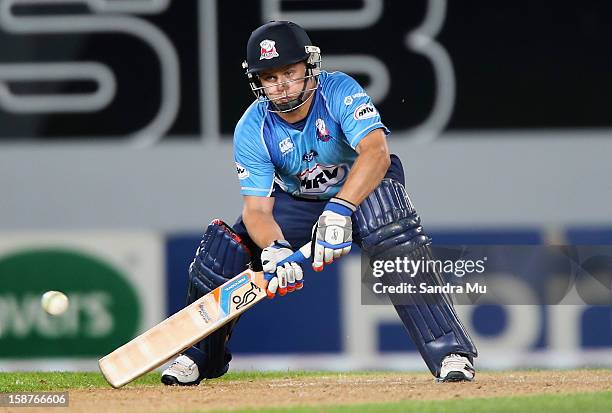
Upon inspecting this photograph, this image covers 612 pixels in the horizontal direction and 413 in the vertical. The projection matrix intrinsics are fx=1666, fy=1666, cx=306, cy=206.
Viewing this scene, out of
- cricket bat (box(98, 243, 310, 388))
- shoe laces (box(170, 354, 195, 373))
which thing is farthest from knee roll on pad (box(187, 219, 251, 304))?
shoe laces (box(170, 354, 195, 373))

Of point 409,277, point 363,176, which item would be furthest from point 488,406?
point 363,176

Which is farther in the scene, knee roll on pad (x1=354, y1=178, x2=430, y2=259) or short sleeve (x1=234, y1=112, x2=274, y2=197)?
short sleeve (x1=234, y1=112, x2=274, y2=197)

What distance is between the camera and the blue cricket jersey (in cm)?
539

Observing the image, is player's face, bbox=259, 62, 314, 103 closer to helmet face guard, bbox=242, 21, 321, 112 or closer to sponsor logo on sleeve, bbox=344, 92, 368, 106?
helmet face guard, bbox=242, 21, 321, 112

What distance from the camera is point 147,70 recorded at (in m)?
7.35

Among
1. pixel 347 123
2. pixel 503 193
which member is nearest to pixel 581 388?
pixel 347 123

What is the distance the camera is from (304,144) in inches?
213

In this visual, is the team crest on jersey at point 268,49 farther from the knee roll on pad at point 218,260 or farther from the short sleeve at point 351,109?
the knee roll on pad at point 218,260

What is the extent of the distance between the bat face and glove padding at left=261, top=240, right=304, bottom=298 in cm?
4

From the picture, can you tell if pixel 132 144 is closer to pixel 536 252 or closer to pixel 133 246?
pixel 133 246

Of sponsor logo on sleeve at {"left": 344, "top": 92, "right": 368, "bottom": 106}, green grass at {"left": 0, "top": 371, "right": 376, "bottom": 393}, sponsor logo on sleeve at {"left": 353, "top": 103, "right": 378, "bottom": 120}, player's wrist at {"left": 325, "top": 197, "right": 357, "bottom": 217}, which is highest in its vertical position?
sponsor logo on sleeve at {"left": 344, "top": 92, "right": 368, "bottom": 106}

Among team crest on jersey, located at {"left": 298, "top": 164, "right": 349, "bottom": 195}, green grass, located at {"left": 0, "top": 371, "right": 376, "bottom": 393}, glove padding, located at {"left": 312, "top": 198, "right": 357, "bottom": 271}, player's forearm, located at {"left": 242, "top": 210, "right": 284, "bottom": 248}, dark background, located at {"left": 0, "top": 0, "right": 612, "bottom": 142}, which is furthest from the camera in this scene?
dark background, located at {"left": 0, "top": 0, "right": 612, "bottom": 142}

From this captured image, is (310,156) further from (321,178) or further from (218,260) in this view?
(218,260)

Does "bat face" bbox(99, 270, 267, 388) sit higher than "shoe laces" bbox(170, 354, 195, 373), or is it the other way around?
"bat face" bbox(99, 270, 267, 388)
